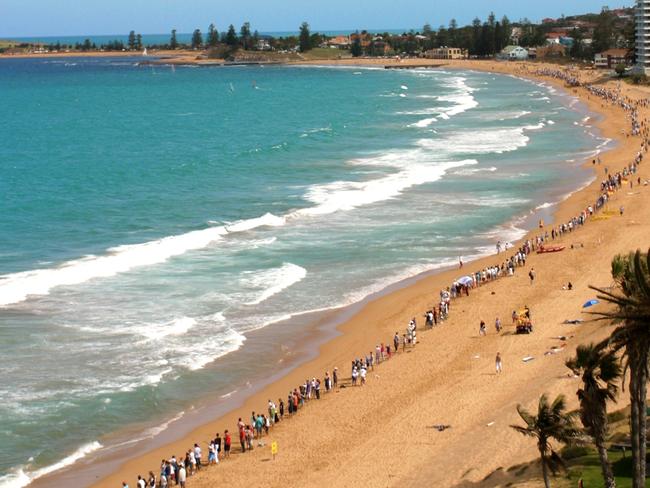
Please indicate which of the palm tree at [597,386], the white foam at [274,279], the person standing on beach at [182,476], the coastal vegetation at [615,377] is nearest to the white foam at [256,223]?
the white foam at [274,279]

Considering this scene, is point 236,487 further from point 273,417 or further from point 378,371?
point 378,371

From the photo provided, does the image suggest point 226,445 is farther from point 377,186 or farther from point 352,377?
point 377,186

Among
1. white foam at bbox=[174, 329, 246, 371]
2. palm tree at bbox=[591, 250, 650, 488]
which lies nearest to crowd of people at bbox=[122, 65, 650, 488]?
white foam at bbox=[174, 329, 246, 371]

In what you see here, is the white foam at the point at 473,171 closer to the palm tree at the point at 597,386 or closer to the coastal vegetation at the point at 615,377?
the coastal vegetation at the point at 615,377

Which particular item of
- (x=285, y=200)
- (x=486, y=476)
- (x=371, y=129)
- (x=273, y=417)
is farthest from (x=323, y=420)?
(x=371, y=129)

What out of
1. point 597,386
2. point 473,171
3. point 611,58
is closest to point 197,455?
point 597,386
